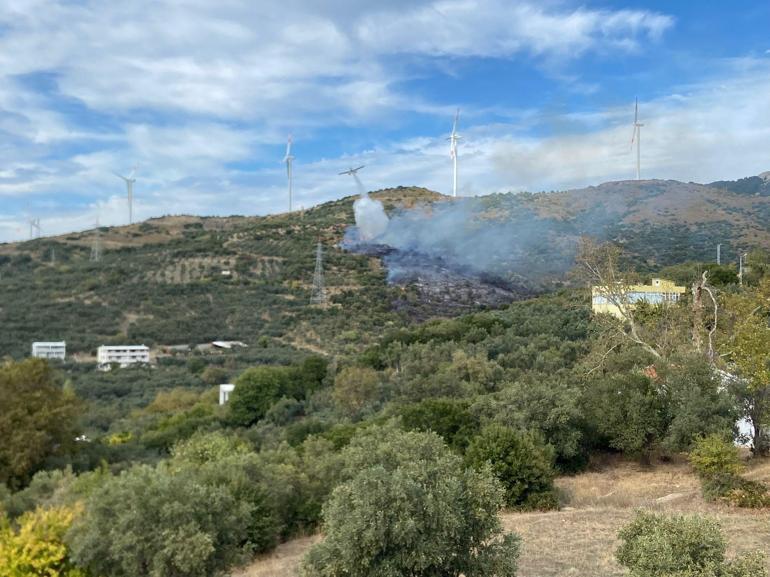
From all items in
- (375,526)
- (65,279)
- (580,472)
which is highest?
(65,279)

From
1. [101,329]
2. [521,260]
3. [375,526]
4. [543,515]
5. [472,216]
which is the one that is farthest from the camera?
[472,216]

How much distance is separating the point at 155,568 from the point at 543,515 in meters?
9.09

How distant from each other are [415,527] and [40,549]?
6.84m

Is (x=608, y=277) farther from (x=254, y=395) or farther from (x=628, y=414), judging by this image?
(x=254, y=395)

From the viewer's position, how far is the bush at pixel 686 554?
24.9 feet

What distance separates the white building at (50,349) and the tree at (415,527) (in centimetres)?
5570

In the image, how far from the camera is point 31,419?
23.3 meters

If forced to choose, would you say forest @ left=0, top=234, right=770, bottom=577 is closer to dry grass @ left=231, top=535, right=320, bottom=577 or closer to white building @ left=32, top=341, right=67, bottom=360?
dry grass @ left=231, top=535, right=320, bottom=577

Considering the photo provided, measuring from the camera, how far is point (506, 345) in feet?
135

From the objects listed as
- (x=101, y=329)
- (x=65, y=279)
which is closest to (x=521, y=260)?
(x=101, y=329)

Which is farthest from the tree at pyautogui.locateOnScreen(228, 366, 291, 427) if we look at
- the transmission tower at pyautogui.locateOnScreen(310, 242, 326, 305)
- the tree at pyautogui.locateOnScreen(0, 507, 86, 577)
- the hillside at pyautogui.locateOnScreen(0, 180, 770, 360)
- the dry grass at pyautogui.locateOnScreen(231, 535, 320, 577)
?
the transmission tower at pyautogui.locateOnScreen(310, 242, 326, 305)

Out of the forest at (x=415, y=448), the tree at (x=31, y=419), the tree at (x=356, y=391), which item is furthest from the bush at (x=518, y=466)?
the tree at (x=356, y=391)

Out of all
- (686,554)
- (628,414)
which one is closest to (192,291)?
(628,414)

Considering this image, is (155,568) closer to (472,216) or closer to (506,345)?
(506,345)
